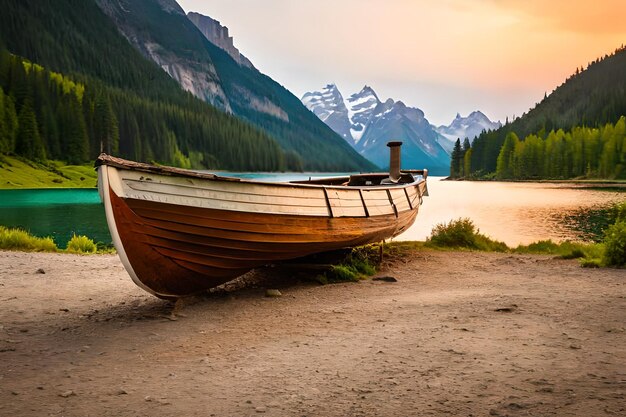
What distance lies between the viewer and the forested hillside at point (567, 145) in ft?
388

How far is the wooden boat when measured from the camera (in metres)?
8.38

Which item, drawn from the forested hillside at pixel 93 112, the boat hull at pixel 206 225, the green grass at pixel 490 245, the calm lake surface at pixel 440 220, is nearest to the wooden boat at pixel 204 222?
the boat hull at pixel 206 225

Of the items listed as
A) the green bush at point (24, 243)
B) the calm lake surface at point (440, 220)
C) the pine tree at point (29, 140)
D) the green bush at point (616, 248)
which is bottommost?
the calm lake surface at point (440, 220)

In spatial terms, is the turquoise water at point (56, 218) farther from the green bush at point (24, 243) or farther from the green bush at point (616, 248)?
the green bush at point (616, 248)

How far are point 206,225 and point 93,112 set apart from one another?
4264 inches

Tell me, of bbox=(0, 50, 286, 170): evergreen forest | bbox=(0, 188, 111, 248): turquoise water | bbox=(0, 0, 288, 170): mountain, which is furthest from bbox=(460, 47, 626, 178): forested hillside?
bbox=(0, 188, 111, 248): turquoise water

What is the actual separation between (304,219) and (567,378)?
643 centimetres

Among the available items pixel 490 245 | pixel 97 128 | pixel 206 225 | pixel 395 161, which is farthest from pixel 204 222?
pixel 97 128

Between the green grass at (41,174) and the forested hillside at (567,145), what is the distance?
10943 centimetres

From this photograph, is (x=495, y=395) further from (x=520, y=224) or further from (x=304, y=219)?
(x=520, y=224)

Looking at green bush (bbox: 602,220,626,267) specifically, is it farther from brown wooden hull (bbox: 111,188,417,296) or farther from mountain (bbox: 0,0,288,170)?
mountain (bbox: 0,0,288,170)

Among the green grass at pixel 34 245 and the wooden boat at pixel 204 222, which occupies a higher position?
the wooden boat at pixel 204 222

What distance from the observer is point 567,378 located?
5.14 m

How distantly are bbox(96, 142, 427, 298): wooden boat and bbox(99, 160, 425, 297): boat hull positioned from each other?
0.02 metres
